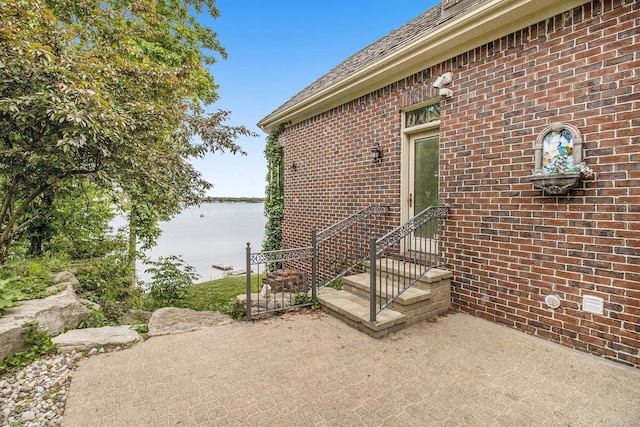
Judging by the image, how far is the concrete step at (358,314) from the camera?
3279 millimetres

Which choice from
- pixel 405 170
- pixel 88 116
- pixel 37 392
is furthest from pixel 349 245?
pixel 37 392

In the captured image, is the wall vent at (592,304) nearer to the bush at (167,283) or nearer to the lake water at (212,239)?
the bush at (167,283)

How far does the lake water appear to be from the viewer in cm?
1128

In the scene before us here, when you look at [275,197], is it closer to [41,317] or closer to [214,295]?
[214,295]

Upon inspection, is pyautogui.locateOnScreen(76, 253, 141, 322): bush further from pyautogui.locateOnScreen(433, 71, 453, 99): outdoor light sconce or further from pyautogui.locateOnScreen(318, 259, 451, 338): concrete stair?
pyautogui.locateOnScreen(433, 71, 453, 99): outdoor light sconce

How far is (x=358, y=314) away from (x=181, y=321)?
2.31 metres

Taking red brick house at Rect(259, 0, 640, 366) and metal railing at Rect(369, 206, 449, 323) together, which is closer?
red brick house at Rect(259, 0, 640, 366)

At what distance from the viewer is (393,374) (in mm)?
2529

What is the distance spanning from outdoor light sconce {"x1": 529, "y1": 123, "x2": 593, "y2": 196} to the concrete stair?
5.25ft

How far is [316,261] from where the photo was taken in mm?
4191

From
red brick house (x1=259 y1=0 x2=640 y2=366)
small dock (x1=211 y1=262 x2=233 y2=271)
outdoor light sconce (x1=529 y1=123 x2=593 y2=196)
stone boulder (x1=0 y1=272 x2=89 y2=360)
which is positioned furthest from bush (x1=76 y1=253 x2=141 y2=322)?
outdoor light sconce (x1=529 y1=123 x2=593 y2=196)

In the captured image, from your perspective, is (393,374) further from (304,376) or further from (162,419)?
(162,419)

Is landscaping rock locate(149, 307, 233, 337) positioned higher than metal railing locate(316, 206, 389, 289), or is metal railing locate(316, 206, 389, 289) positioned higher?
metal railing locate(316, 206, 389, 289)

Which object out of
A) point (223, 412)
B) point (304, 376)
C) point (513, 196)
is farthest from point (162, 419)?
point (513, 196)
